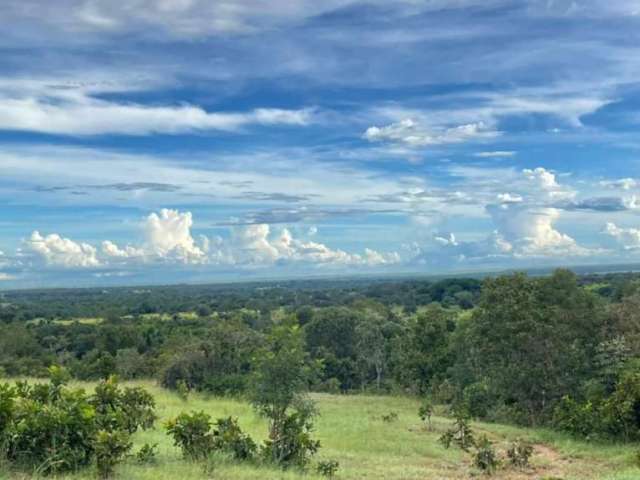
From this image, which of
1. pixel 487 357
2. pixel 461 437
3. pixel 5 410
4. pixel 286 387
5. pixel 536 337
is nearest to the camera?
pixel 5 410

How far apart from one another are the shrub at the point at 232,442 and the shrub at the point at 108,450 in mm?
2711

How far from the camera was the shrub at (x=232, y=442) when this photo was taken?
42.5 ft

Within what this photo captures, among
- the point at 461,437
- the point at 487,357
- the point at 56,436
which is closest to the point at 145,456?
the point at 56,436

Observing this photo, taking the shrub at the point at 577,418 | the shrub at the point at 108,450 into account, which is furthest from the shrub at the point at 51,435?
the shrub at the point at 577,418

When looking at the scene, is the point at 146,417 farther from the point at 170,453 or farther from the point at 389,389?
the point at 389,389

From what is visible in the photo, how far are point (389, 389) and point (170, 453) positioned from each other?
35134mm

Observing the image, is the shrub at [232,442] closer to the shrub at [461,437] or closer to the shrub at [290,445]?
the shrub at [290,445]

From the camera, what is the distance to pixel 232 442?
42.8 feet

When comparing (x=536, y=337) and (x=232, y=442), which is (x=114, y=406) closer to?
(x=232, y=442)

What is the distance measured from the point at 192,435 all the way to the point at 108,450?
245 cm

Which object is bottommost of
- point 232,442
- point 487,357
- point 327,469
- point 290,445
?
point 487,357

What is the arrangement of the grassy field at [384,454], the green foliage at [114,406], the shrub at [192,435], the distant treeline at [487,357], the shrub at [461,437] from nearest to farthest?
the grassy field at [384,454] < the green foliage at [114,406] < the shrub at [192,435] < the shrub at [461,437] < the distant treeline at [487,357]

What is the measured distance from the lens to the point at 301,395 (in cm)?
1438

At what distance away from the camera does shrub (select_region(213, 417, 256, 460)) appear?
42.5ft
